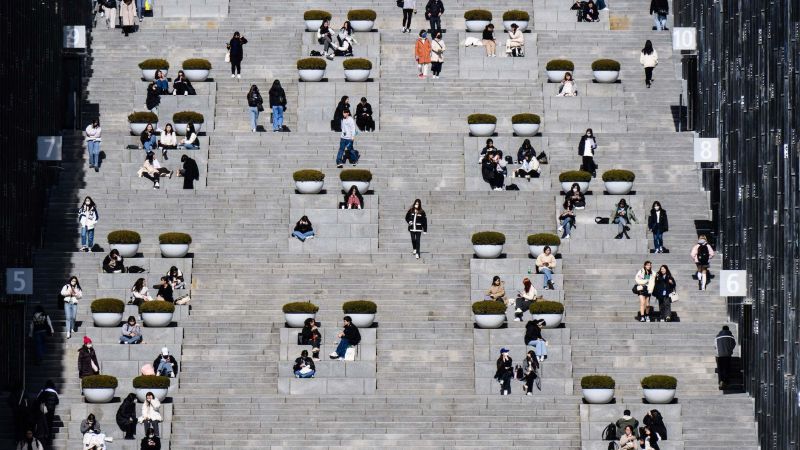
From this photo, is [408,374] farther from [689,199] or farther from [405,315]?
[689,199]

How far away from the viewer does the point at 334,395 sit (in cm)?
7400

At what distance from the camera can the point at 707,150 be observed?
8119cm

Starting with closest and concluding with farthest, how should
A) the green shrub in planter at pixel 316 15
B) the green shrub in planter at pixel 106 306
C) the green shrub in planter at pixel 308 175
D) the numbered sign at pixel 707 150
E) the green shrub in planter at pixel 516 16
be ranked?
the green shrub in planter at pixel 106 306, the numbered sign at pixel 707 150, the green shrub in planter at pixel 308 175, the green shrub in planter at pixel 316 15, the green shrub in planter at pixel 516 16

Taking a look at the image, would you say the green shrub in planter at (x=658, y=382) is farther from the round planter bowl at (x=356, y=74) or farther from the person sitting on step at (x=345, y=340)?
the round planter bowl at (x=356, y=74)

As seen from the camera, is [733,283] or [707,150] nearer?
[733,283]

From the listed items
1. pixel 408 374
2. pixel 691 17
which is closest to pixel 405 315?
pixel 408 374

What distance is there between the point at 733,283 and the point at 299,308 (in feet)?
38.8

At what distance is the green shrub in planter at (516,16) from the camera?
9112 cm

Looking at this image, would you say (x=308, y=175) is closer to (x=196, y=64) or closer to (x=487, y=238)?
(x=487, y=238)

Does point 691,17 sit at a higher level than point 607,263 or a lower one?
higher

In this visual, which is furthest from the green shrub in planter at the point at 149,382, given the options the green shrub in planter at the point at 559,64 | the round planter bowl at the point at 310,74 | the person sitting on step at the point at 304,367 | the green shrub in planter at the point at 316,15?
the green shrub in planter at the point at 316,15

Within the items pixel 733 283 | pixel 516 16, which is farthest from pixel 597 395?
pixel 516 16

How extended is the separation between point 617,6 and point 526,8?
9.95ft

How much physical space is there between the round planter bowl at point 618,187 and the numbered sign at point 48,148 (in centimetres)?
1624
